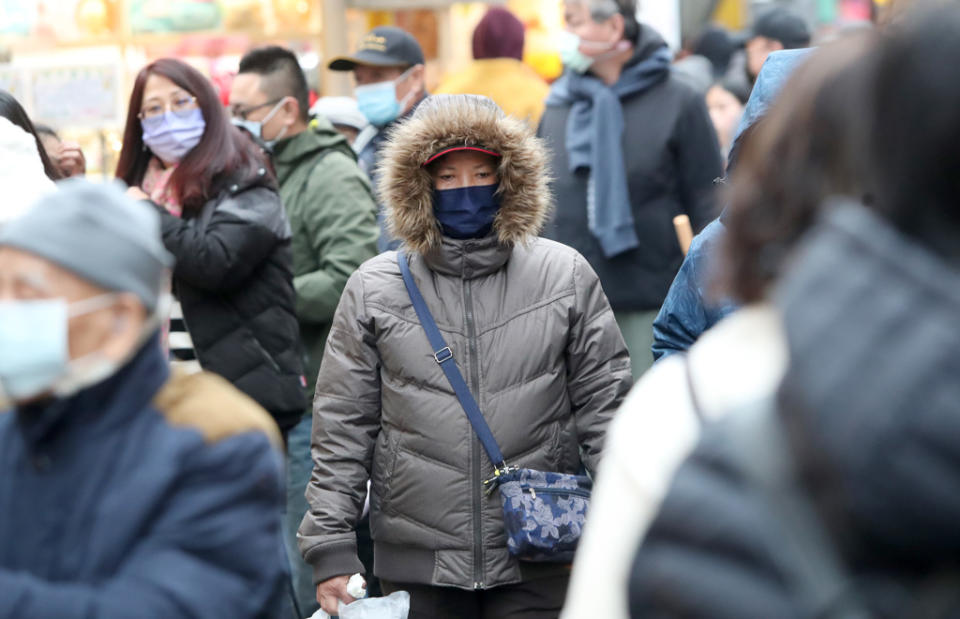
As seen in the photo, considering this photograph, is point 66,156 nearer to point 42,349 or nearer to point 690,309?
point 690,309

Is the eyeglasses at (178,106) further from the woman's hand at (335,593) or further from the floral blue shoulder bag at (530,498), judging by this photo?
the woman's hand at (335,593)

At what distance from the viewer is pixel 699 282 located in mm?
3479

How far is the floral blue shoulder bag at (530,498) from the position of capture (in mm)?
3674

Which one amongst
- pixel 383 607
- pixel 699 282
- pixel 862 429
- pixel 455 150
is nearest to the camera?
pixel 862 429

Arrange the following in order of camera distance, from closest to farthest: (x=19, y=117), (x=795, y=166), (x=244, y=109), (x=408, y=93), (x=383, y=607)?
1. (x=795, y=166)
2. (x=383, y=607)
3. (x=19, y=117)
4. (x=244, y=109)
5. (x=408, y=93)

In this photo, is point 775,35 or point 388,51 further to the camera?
point 775,35

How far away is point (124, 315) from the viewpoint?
2289mm

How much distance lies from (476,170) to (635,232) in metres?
2.02

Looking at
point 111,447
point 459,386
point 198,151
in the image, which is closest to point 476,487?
point 459,386

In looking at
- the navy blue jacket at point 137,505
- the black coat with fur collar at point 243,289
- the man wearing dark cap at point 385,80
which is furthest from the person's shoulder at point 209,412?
the man wearing dark cap at point 385,80

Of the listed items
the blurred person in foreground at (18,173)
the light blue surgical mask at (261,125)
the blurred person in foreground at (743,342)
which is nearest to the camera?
the blurred person in foreground at (743,342)

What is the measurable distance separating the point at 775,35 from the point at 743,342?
7006mm

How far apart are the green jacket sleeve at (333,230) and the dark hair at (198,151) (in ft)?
2.07

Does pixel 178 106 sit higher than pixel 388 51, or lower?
higher
